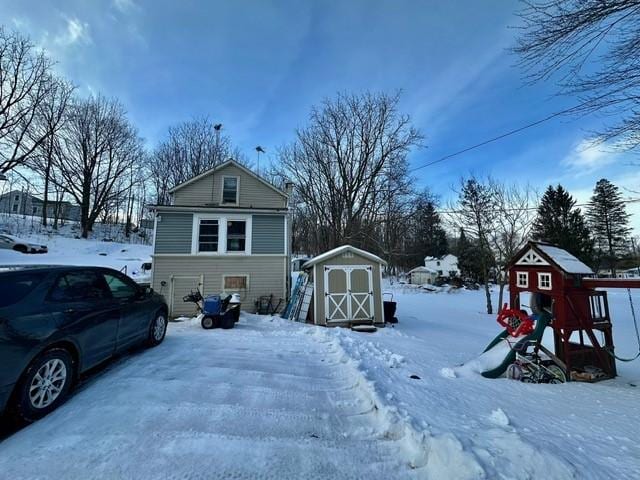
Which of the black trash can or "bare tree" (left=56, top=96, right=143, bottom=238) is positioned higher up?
"bare tree" (left=56, top=96, right=143, bottom=238)

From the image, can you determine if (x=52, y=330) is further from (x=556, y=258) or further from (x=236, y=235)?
(x=236, y=235)

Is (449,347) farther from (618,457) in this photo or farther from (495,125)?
(495,125)

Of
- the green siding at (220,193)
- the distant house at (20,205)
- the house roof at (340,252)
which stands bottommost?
the house roof at (340,252)

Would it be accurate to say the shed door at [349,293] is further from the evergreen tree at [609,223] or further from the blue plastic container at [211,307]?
the evergreen tree at [609,223]

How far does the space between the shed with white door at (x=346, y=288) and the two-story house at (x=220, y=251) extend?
7.95 feet

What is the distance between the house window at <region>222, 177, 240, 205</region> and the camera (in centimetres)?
1243

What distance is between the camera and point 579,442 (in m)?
2.70

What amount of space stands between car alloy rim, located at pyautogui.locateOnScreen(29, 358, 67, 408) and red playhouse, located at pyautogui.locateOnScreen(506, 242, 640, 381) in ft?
24.7

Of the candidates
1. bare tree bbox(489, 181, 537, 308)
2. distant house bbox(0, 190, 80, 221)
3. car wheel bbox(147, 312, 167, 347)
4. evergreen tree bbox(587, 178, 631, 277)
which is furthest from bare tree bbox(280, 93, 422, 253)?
distant house bbox(0, 190, 80, 221)

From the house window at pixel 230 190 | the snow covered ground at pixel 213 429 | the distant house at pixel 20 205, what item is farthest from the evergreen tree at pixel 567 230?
the distant house at pixel 20 205

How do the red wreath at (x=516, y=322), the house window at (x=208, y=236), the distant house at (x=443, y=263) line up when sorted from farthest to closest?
the distant house at (x=443, y=263) < the house window at (x=208, y=236) < the red wreath at (x=516, y=322)

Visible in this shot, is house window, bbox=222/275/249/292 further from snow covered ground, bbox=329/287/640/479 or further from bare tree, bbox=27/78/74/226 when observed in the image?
bare tree, bbox=27/78/74/226

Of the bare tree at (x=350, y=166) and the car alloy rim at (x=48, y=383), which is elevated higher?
the bare tree at (x=350, y=166)

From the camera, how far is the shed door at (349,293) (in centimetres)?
928
